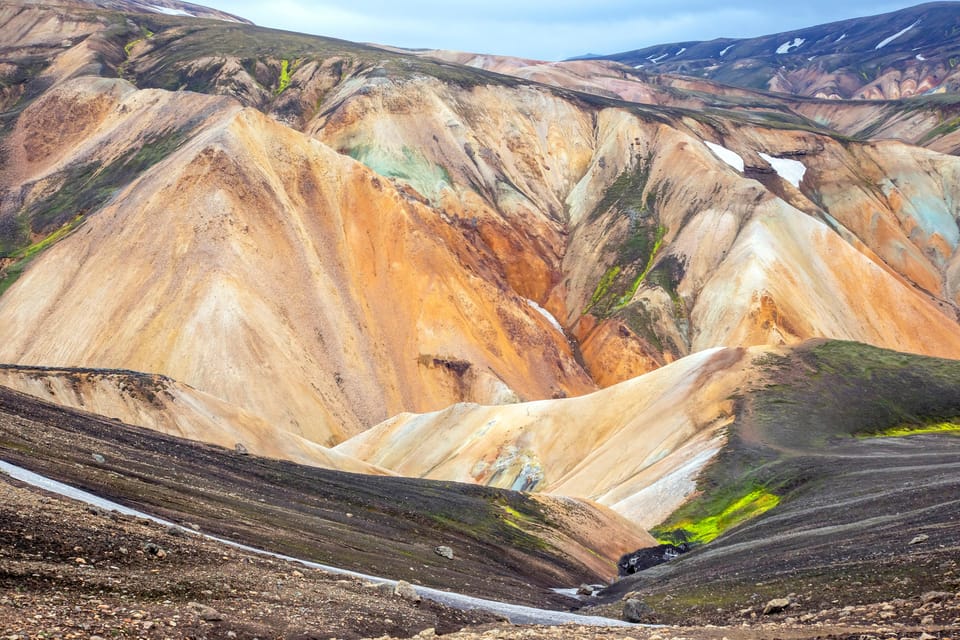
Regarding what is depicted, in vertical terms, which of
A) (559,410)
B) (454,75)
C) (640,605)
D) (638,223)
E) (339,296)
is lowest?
(640,605)

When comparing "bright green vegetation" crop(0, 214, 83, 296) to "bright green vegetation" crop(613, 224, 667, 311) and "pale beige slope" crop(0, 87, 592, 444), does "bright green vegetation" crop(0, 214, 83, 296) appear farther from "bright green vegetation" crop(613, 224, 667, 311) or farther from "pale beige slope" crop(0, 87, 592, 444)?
"bright green vegetation" crop(613, 224, 667, 311)

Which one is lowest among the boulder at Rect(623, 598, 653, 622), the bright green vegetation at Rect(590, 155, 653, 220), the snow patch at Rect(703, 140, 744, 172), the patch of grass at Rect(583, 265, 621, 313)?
the boulder at Rect(623, 598, 653, 622)

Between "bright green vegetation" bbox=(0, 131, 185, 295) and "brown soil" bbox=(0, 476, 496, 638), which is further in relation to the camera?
"bright green vegetation" bbox=(0, 131, 185, 295)

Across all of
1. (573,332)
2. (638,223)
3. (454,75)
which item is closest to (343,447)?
(573,332)

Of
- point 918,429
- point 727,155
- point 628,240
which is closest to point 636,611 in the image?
point 918,429

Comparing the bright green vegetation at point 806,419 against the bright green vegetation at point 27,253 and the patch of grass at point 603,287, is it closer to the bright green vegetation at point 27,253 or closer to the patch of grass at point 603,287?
the patch of grass at point 603,287

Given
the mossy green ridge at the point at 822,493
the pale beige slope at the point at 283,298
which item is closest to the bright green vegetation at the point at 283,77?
the pale beige slope at the point at 283,298

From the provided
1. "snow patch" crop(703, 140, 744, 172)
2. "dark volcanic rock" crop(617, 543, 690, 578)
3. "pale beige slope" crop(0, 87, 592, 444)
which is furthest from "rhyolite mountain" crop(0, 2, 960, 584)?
"dark volcanic rock" crop(617, 543, 690, 578)

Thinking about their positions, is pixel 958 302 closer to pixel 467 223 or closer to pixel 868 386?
pixel 467 223
